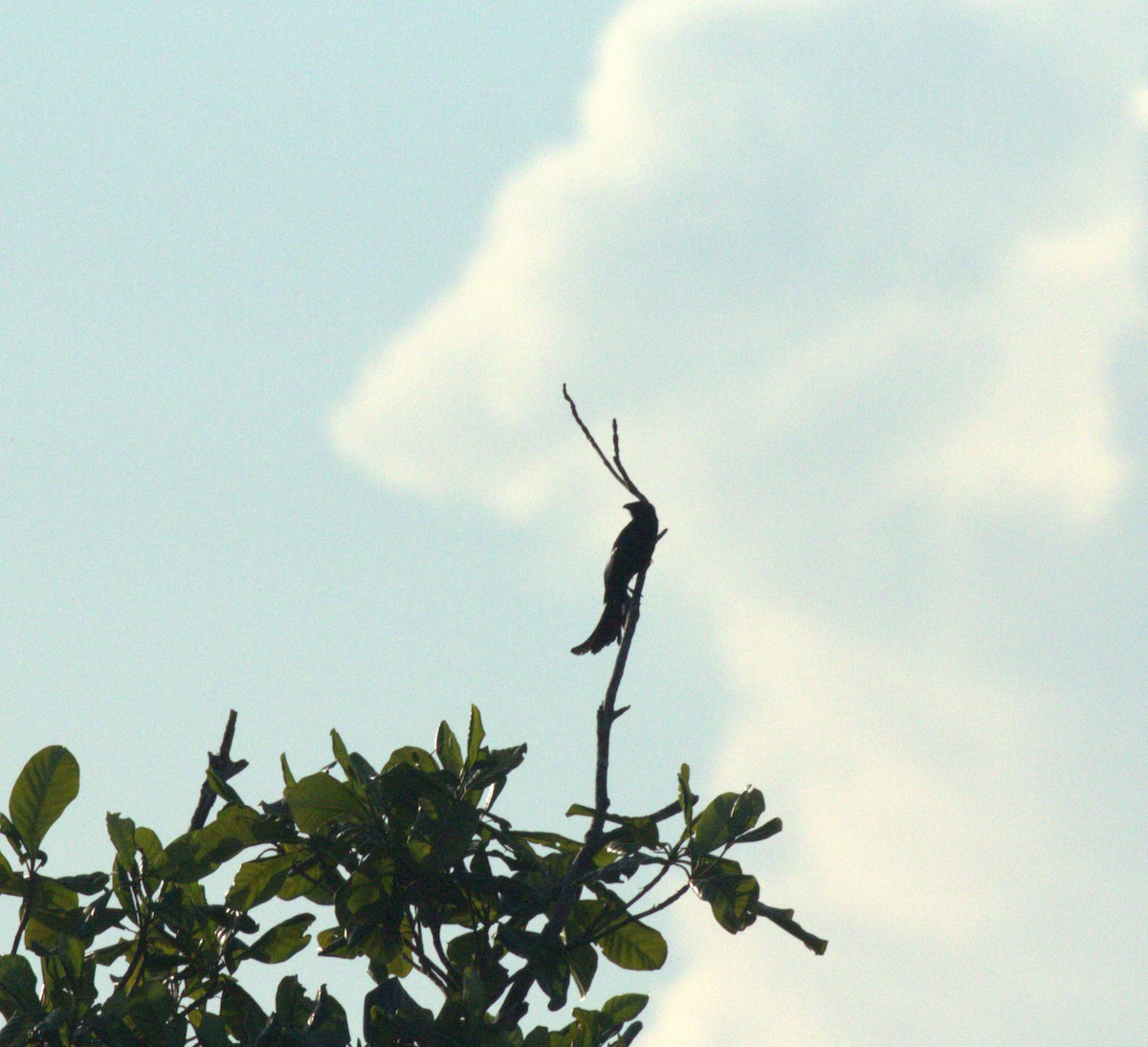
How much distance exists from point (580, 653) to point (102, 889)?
3492 millimetres

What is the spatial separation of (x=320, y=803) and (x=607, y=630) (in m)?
3.15

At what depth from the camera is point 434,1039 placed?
201 inches

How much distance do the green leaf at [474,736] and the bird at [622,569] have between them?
7.98ft

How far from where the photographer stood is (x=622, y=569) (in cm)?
882

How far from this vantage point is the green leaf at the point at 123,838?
18.3ft

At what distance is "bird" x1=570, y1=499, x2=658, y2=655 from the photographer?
853 cm

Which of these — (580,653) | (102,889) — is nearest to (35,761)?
(102,889)

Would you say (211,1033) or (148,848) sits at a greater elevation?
(148,848)

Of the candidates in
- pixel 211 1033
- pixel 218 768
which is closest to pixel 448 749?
pixel 218 768

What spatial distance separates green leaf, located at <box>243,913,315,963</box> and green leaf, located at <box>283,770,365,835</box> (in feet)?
1.27

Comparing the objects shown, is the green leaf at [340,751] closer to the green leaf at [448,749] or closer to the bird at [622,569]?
the green leaf at [448,749]

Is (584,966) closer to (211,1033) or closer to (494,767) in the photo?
(494,767)

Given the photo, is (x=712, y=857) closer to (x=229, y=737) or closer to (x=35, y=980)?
(x=229, y=737)

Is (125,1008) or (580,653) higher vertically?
(580,653)
